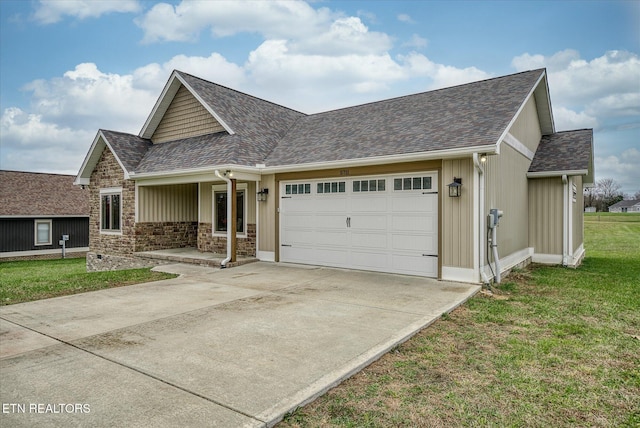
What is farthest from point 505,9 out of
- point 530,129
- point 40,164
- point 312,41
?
point 40,164

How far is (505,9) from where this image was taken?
1255cm

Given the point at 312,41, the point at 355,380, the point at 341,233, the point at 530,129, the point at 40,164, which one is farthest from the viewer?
the point at 40,164

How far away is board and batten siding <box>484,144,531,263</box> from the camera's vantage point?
8.39 metres

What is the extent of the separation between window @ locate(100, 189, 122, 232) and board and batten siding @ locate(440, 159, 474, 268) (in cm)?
1086

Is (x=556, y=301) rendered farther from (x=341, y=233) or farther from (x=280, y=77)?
(x=280, y=77)

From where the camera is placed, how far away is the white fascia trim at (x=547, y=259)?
36.1 feet

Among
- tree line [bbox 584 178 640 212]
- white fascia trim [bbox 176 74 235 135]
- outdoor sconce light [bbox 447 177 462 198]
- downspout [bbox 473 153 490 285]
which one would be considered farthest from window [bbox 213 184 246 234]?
tree line [bbox 584 178 640 212]

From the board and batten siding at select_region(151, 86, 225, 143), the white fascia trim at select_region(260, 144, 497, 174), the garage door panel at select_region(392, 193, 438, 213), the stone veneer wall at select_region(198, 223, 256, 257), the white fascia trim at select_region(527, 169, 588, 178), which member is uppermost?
the board and batten siding at select_region(151, 86, 225, 143)

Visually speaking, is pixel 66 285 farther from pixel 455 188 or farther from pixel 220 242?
pixel 455 188

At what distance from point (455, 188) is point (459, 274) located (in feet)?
5.79

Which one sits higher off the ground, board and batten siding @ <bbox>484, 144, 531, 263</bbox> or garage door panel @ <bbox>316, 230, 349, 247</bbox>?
board and batten siding @ <bbox>484, 144, 531, 263</bbox>

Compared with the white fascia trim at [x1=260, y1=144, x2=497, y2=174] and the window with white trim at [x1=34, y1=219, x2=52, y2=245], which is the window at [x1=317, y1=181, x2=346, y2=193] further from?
the window with white trim at [x1=34, y1=219, x2=52, y2=245]

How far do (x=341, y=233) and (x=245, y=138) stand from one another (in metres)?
4.37

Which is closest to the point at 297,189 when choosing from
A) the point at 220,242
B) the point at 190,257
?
the point at 220,242
